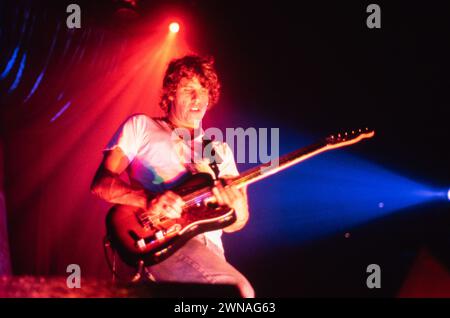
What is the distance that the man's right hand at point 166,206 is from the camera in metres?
2.57

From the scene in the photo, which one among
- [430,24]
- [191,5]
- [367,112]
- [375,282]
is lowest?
[375,282]

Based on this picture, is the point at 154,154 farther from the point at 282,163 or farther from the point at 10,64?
the point at 10,64

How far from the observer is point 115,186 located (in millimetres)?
2686

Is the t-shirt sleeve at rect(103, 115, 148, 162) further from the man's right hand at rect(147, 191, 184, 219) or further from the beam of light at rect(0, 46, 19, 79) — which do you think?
the beam of light at rect(0, 46, 19, 79)

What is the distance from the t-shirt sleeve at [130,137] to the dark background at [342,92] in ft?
6.31

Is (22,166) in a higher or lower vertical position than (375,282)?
higher

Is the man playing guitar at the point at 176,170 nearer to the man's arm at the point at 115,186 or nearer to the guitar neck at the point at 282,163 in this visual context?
the man's arm at the point at 115,186

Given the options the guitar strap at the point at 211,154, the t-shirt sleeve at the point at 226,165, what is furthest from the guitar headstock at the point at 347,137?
the guitar strap at the point at 211,154

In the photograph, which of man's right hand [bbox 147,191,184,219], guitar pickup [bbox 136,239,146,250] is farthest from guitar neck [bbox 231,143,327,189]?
guitar pickup [bbox 136,239,146,250]

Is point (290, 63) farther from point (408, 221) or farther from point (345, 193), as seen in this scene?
point (408, 221)

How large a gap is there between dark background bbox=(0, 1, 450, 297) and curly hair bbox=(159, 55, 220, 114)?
1084 millimetres

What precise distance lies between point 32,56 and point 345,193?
390 centimetres

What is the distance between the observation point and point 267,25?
4789 mm
